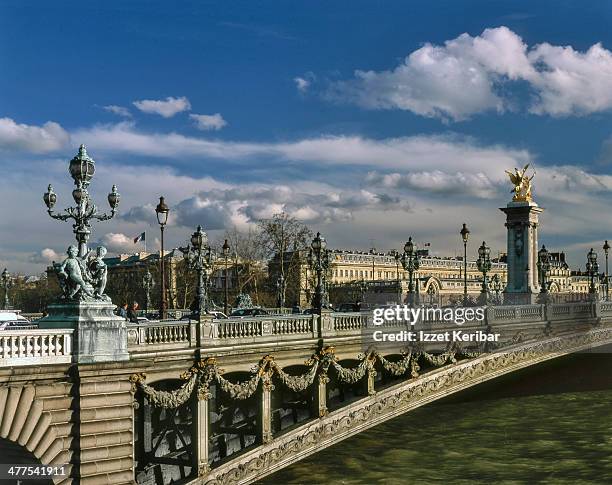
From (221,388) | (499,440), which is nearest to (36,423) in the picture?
(221,388)

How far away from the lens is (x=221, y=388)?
1043 inches

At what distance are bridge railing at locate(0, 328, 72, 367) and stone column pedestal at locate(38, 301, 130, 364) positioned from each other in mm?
266

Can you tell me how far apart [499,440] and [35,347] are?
79.4ft

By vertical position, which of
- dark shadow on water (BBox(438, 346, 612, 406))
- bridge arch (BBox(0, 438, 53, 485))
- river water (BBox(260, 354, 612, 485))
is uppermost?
bridge arch (BBox(0, 438, 53, 485))

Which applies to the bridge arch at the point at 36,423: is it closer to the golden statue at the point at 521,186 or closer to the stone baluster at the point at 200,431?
the stone baluster at the point at 200,431

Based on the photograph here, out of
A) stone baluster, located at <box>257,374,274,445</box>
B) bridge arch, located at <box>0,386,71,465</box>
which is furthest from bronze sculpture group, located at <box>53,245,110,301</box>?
stone baluster, located at <box>257,374,274,445</box>

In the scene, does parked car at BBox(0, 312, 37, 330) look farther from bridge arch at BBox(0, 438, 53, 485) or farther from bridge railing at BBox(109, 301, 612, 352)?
bridge arch at BBox(0, 438, 53, 485)

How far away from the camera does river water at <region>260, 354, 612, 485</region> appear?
33.0 m

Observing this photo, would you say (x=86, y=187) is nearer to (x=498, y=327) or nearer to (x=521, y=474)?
(x=521, y=474)

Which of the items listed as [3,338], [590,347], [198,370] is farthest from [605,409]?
[3,338]

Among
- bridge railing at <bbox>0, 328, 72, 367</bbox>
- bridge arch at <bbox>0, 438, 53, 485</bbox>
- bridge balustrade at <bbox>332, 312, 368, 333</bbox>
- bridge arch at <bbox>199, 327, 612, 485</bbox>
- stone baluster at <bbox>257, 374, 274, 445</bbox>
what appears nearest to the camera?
bridge railing at <bbox>0, 328, 72, 367</bbox>

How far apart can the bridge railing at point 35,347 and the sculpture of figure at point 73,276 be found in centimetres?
96

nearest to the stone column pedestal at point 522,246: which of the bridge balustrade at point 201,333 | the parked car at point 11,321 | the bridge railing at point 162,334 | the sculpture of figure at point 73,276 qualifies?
the bridge balustrade at point 201,333

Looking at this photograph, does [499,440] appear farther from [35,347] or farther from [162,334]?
[35,347]
